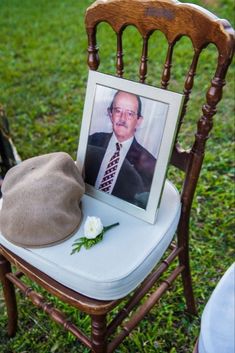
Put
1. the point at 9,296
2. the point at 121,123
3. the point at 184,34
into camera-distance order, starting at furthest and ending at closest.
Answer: the point at 9,296 → the point at 121,123 → the point at 184,34

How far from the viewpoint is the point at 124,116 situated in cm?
104

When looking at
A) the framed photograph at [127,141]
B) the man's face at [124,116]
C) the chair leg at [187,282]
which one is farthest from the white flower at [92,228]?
the chair leg at [187,282]

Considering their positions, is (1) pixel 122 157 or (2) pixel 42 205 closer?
(2) pixel 42 205

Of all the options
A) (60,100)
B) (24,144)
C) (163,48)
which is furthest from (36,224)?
(163,48)

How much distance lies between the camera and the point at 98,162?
1128 millimetres

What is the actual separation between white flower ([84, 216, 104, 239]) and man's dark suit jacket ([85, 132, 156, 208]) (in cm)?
13

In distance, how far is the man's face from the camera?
102cm

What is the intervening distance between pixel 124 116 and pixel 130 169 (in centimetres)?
14

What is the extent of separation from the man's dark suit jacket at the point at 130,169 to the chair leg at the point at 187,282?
0.30m

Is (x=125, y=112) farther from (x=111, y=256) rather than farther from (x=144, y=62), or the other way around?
(x=111, y=256)

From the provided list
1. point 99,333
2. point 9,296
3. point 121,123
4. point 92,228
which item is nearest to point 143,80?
point 121,123

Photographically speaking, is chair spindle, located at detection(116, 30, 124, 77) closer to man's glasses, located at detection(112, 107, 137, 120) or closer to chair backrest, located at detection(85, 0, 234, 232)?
chair backrest, located at detection(85, 0, 234, 232)

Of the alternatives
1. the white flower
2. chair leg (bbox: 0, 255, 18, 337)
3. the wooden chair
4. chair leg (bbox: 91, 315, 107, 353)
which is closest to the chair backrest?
the wooden chair

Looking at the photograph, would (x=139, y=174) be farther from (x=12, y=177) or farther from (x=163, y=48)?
(x=163, y=48)
